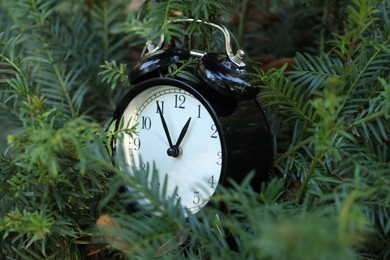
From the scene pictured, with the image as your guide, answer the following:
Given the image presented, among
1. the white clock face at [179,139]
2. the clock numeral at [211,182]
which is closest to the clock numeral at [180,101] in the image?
the white clock face at [179,139]

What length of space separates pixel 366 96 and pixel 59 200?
42 cm

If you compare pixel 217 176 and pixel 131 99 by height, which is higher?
pixel 131 99

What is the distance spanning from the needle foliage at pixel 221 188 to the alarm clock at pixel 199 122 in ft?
0.07

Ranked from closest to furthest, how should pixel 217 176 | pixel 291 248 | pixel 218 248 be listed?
pixel 291 248, pixel 218 248, pixel 217 176

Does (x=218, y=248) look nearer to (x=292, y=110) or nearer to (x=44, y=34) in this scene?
(x=292, y=110)

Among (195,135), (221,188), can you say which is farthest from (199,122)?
(221,188)

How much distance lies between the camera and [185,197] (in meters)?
0.79

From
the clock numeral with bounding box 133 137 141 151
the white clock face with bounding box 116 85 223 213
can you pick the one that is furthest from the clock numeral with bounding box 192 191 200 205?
the clock numeral with bounding box 133 137 141 151

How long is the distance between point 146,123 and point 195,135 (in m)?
0.08

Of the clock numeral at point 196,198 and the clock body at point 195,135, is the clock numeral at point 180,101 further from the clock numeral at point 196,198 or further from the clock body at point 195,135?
the clock numeral at point 196,198

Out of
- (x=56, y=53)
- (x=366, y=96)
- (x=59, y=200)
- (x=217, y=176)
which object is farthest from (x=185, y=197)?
(x=56, y=53)

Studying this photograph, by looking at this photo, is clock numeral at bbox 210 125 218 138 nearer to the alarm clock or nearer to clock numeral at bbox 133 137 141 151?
the alarm clock

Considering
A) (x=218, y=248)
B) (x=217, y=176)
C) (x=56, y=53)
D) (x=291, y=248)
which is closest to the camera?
(x=291, y=248)

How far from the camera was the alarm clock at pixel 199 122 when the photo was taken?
0.75 m
